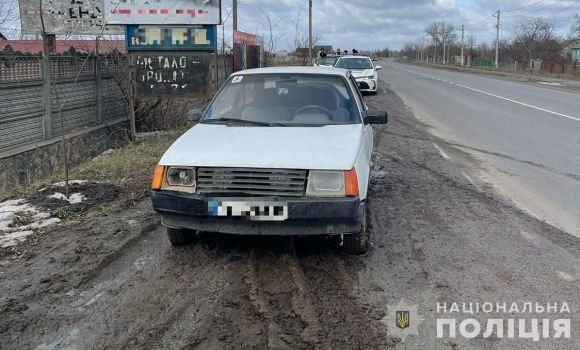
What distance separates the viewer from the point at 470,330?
336cm

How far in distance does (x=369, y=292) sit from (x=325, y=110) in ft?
7.43

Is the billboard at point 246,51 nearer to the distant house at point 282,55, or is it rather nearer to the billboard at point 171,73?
the distant house at point 282,55

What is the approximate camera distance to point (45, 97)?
28.4 feet

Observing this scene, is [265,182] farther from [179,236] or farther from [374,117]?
[374,117]

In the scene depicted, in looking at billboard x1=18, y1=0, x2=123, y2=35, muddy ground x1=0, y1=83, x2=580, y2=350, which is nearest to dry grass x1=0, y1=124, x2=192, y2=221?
muddy ground x1=0, y1=83, x2=580, y2=350

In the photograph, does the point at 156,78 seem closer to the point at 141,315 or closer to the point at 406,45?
the point at 141,315

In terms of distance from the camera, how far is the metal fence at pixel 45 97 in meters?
7.64

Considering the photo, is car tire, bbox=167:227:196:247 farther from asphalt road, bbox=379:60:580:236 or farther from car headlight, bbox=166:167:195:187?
asphalt road, bbox=379:60:580:236

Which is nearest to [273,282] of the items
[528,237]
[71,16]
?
[528,237]

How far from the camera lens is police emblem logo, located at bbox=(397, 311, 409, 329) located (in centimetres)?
340

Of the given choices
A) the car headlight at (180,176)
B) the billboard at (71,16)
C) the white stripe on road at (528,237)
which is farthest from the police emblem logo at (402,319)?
the billboard at (71,16)

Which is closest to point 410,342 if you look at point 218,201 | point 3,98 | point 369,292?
point 369,292

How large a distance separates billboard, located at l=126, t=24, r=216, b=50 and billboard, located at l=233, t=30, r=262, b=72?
257 inches

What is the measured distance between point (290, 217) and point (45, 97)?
629 cm
